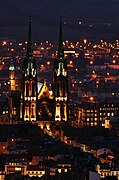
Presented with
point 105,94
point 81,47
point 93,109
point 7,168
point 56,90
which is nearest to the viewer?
point 7,168

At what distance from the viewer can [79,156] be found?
46281 mm

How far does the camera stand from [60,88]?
60.8m

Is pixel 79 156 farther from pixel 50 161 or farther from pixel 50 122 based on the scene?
pixel 50 122

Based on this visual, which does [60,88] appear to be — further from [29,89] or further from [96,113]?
[96,113]

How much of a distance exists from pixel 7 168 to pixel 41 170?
1.56 m

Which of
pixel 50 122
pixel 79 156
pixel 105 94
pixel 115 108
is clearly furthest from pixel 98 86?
pixel 79 156

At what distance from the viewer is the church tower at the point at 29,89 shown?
199 ft

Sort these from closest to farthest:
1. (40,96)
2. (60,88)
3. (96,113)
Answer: (60,88) < (40,96) < (96,113)

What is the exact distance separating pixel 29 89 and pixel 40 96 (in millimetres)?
1015

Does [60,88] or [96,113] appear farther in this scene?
[96,113]

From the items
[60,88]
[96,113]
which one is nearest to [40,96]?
[60,88]

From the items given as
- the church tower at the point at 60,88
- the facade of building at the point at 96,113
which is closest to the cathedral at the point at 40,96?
the church tower at the point at 60,88

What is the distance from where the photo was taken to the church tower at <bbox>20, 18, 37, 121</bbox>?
199 feet

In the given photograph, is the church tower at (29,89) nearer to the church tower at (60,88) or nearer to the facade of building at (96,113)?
the church tower at (60,88)
